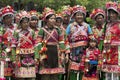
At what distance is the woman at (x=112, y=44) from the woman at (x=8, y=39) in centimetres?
205

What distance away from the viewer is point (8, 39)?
369 inches

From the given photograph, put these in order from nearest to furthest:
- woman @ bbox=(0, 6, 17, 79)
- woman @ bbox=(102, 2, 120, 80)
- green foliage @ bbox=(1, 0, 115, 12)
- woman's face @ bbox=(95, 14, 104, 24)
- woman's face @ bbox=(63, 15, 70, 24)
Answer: woman @ bbox=(102, 2, 120, 80), woman @ bbox=(0, 6, 17, 79), woman's face @ bbox=(95, 14, 104, 24), woman's face @ bbox=(63, 15, 70, 24), green foliage @ bbox=(1, 0, 115, 12)

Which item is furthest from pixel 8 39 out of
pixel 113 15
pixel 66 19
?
pixel 113 15

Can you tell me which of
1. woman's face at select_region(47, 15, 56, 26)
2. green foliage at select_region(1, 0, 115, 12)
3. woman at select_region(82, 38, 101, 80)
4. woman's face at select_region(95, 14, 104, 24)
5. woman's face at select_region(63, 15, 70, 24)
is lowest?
woman at select_region(82, 38, 101, 80)

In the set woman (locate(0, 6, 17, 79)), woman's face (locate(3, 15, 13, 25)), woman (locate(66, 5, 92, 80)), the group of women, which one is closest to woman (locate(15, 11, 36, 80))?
the group of women

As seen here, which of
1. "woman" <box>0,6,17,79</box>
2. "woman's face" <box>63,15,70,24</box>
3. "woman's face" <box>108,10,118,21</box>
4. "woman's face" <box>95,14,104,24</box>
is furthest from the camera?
"woman's face" <box>63,15,70,24</box>

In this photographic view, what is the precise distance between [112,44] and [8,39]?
2.33m

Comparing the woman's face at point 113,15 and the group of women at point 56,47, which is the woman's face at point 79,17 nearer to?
the group of women at point 56,47

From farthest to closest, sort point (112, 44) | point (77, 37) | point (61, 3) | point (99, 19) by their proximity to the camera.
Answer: point (61, 3) → point (99, 19) → point (77, 37) → point (112, 44)

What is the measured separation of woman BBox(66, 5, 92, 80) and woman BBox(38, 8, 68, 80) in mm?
498

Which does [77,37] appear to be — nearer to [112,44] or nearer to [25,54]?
[112,44]

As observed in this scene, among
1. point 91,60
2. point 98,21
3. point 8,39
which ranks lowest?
point 91,60

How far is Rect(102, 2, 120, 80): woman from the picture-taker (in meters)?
8.91

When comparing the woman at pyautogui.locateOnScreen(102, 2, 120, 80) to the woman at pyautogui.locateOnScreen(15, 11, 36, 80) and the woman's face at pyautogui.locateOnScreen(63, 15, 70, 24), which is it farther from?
the woman's face at pyautogui.locateOnScreen(63, 15, 70, 24)
